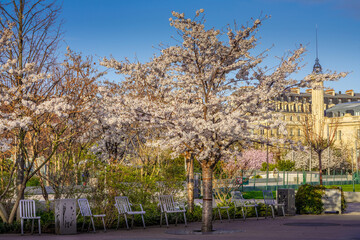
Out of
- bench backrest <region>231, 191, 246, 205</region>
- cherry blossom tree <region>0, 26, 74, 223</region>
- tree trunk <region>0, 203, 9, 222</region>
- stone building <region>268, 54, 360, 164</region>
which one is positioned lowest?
tree trunk <region>0, 203, 9, 222</region>

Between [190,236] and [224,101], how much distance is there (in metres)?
3.73

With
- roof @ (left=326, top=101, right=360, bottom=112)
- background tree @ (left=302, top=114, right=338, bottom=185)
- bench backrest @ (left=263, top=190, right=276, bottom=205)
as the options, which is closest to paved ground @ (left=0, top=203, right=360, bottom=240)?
bench backrest @ (left=263, top=190, right=276, bottom=205)

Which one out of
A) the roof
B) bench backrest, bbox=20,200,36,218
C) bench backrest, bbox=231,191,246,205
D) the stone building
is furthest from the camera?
the roof

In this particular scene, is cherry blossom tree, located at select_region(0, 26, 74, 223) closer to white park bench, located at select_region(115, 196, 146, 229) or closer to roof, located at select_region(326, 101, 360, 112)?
white park bench, located at select_region(115, 196, 146, 229)

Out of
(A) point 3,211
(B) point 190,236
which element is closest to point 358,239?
(B) point 190,236

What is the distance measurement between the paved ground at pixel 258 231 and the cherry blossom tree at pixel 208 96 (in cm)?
108

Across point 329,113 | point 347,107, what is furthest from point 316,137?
point 329,113

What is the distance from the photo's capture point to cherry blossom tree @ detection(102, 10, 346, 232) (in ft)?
48.9

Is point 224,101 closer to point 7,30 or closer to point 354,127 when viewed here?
point 7,30

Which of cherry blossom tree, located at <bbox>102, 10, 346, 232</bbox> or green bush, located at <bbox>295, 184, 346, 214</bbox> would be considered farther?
green bush, located at <bbox>295, 184, 346, 214</bbox>

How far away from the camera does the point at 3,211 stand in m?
15.8

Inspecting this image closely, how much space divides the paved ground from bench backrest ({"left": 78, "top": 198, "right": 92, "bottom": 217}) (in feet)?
1.98

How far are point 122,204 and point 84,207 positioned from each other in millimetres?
1196

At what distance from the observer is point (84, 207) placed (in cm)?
1552
